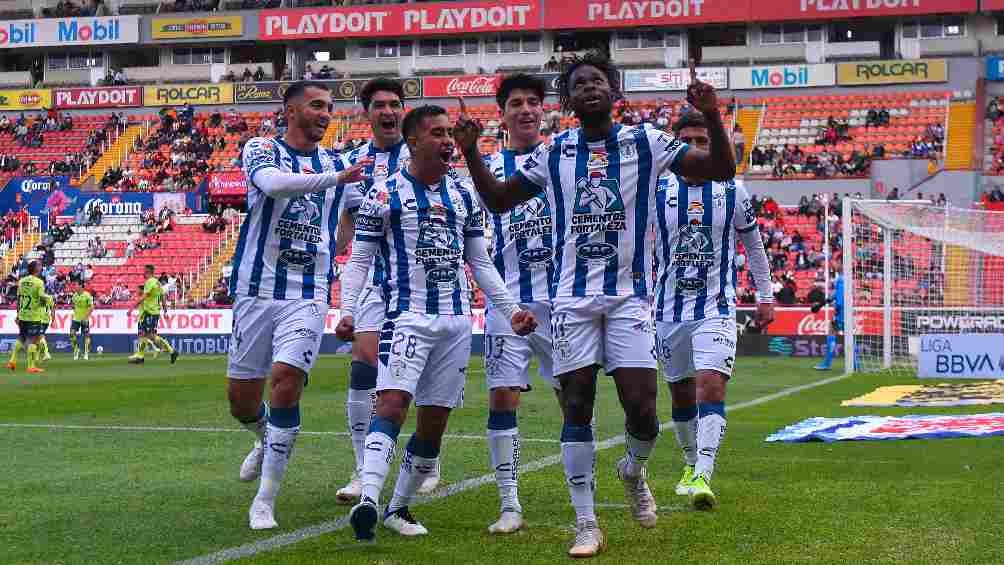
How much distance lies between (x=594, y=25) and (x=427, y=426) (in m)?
49.6

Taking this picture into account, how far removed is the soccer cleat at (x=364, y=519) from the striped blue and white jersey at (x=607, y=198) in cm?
144

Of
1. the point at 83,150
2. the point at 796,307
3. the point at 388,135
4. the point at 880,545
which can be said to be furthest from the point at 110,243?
the point at 880,545

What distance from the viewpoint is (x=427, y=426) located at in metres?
7.07

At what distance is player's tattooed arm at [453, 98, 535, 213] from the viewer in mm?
6262

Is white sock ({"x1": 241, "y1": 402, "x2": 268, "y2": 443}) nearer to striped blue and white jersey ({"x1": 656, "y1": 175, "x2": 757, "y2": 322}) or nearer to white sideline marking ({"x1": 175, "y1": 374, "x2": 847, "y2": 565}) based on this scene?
white sideline marking ({"x1": 175, "y1": 374, "x2": 847, "y2": 565})

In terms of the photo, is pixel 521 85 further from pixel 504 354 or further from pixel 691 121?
pixel 504 354

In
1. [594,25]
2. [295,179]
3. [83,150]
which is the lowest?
[295,179]

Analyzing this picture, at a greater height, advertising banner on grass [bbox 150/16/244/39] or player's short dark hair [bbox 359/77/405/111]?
advertising banner on grass [bbox 150/16/244/39]

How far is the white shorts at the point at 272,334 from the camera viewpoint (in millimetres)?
7410

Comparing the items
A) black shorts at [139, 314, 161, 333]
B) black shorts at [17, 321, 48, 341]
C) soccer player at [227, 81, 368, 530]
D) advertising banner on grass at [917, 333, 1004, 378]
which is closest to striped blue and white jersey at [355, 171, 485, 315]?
soccer player at [227, 81, 368, 530]

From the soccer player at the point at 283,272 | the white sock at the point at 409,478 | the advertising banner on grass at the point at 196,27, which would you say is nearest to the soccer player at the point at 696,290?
the white sock at the point at 409,478

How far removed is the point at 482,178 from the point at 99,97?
5499 cm

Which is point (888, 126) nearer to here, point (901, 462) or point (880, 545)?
point (901, 462)

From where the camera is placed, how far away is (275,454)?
289 inches
